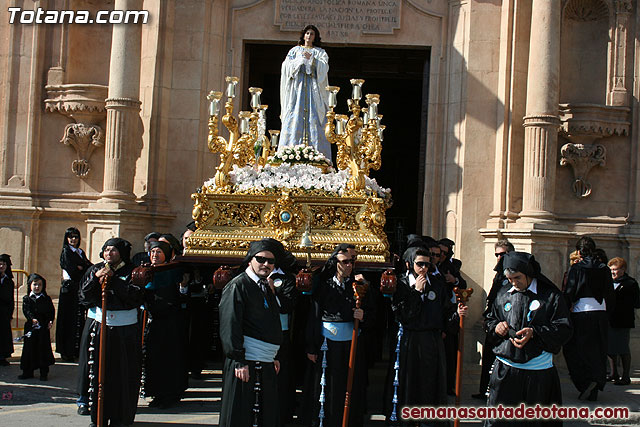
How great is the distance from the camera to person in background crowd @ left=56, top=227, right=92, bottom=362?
11.8 m

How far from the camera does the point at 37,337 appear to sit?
10758 mm

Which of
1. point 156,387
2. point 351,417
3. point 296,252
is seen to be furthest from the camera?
point 296,252

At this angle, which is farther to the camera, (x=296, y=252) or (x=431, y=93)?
(x=431, y=93)

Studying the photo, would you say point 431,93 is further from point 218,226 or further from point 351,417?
point 351,417

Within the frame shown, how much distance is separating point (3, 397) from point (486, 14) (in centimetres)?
884

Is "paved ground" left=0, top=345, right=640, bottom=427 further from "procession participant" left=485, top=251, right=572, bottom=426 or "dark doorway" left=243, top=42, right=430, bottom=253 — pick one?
"dark doorway" left=243, top=42, right=430, bottom=253

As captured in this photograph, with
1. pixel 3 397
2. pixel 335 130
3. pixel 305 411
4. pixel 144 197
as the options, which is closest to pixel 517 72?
pixel 335 130

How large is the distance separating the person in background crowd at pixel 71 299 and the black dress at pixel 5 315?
74cm

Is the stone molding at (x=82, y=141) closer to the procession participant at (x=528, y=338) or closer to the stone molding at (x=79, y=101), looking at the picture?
the stone molding at (x=79, y=101)

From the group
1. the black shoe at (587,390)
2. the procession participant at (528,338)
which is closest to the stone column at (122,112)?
the black shoe at (587,390)

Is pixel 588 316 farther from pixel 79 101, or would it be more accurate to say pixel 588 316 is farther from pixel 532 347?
pixel 79 101

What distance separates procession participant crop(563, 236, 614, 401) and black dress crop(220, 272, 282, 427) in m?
4.79

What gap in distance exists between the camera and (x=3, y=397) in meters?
9.81

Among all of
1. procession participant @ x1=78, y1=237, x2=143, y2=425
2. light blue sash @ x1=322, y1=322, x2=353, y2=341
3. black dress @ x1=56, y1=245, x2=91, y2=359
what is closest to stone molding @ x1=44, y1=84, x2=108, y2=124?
black dress @ x1=56, y1=245, x2=91, y2=359
